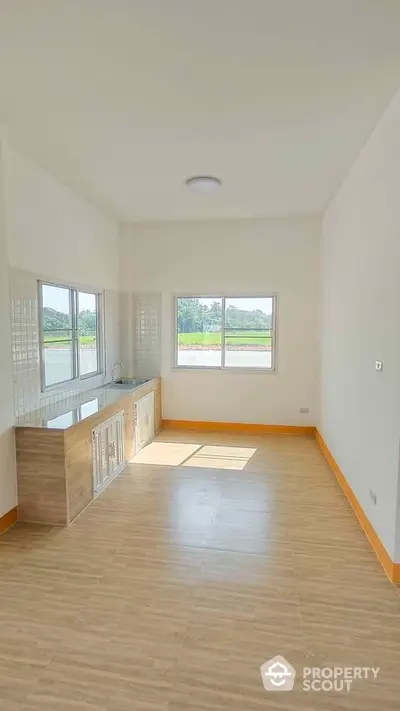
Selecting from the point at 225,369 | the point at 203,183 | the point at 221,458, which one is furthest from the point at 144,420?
the point at 203,183

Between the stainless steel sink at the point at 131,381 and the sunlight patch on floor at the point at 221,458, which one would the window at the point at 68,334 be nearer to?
the stainless steel sink at the point at 131,381

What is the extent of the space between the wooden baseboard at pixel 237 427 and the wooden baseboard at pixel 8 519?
2.94 metres

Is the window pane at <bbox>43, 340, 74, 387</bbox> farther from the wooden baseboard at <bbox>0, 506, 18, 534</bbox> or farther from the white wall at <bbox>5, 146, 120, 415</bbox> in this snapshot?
the wooden baseboard at <bbox>0, 506, 18, 534</bbox>

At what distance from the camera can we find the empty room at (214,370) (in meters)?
1.89

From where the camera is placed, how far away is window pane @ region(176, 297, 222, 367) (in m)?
5.93

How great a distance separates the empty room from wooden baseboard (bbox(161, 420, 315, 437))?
0.11 feet

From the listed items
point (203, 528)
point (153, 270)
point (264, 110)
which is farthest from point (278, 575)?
point (153, 270)

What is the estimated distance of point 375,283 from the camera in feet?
9.48

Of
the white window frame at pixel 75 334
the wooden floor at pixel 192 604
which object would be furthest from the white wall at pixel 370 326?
the white window frame at pixel 75 334

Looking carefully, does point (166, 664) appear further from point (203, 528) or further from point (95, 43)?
point (95, 43)

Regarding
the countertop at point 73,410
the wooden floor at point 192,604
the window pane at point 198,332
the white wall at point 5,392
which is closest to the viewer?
the wooden floor at point 192,604

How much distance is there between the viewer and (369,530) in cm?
294

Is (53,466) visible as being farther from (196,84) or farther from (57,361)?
(196,84)

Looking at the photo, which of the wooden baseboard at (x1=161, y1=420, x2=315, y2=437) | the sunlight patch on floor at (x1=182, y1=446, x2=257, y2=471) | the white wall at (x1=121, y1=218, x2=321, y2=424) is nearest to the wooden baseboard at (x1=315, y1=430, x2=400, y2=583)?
the sunlight patch on floor at (x1=182, y1=446, x2=257, y2=471)
